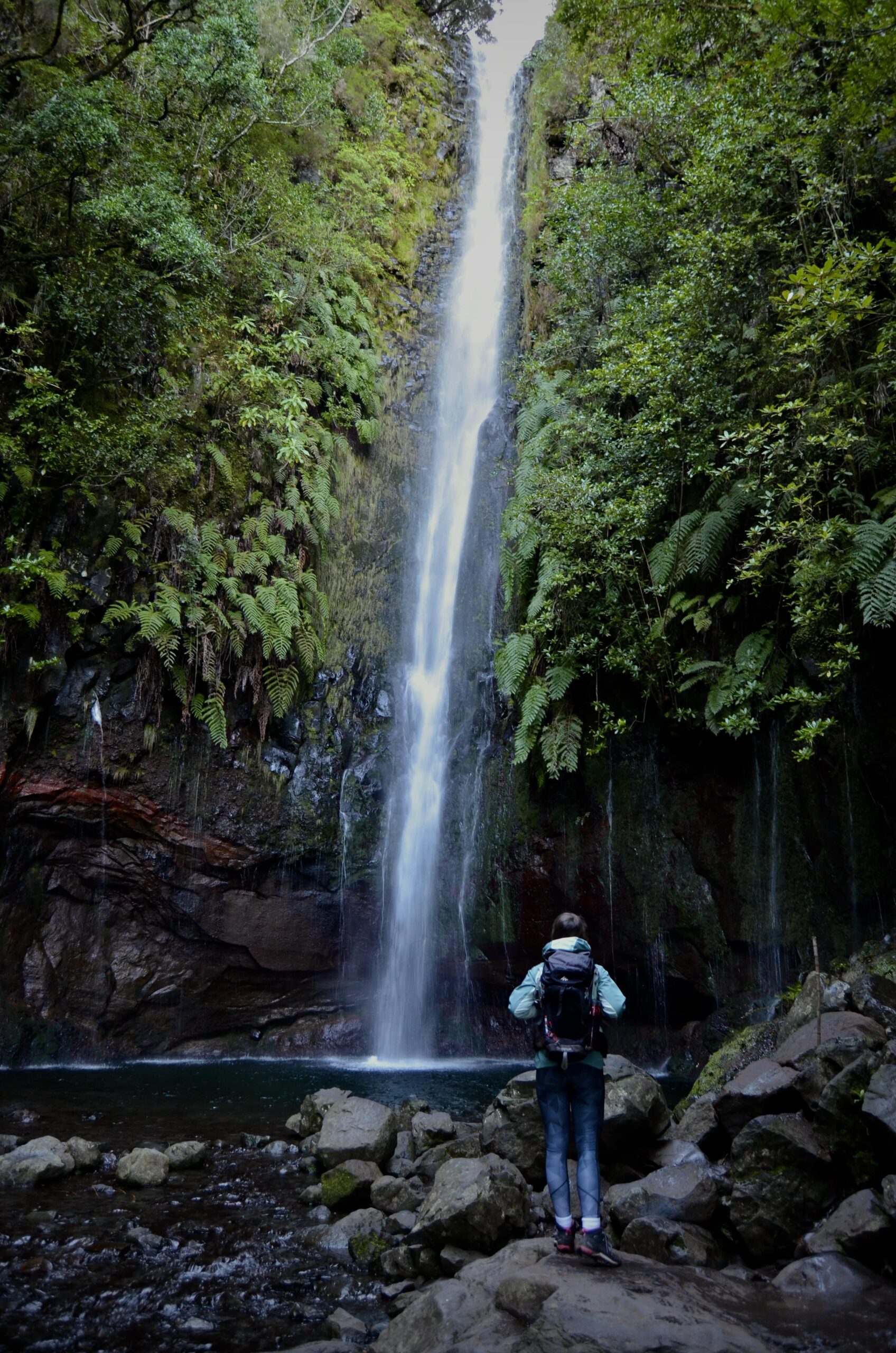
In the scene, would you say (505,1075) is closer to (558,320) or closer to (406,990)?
(406,990)

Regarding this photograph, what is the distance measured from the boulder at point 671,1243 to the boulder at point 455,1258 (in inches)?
34.6

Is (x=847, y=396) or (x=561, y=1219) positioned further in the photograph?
(x=847, y=396)

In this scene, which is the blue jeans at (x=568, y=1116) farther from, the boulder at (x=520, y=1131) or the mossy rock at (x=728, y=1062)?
the mossy rock at (x=728, y=1062)

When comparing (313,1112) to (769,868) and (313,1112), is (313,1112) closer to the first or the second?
(313,1112)

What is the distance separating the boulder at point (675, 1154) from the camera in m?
5.27

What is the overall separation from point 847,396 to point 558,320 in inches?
298

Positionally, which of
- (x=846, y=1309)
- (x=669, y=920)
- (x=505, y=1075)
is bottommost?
(x=505, y=1075)

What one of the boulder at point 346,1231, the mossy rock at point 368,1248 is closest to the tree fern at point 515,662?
the boulder at point 346,1231

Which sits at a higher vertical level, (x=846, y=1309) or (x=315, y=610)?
(x=315, y=610)

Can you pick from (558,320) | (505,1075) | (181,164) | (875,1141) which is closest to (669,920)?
(505,1075)

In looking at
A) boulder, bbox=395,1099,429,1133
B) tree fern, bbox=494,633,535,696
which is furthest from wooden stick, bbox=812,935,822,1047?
tree fern, bbox=494,633,535,696

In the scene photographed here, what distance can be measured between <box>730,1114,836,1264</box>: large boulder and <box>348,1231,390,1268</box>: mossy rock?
2.19 m

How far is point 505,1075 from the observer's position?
36.8 feet

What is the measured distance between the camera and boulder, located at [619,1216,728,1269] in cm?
445
